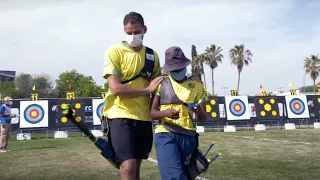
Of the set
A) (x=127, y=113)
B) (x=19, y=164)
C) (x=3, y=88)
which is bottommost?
(x=19, y=164)

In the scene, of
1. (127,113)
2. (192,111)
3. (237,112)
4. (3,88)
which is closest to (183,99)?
(192,111)

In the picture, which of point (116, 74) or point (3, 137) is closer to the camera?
point (116, 74)

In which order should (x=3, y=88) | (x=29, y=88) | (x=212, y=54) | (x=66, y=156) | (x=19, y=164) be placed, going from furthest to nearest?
(x=29, y=88) → (x=3, y=88) → (x=212, y=54) → (x=66, y=156) → (x=19, y=164)

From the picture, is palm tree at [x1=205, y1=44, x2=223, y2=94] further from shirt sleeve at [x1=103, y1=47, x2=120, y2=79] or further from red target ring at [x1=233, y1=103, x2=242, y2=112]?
shirt sleeve at [x1=103, y1=47, x2=120, y2=79]

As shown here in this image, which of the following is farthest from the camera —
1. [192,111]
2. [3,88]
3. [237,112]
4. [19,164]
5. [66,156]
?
[3,88]

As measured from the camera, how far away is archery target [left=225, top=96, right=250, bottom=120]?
24.7 meters

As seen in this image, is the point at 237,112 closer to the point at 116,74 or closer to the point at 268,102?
the point at 268,102

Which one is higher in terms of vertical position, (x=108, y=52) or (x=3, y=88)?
(x=3, y=88)

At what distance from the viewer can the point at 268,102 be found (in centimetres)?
2500

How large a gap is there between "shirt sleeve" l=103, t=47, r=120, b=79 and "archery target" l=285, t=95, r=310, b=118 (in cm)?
Result: 2335

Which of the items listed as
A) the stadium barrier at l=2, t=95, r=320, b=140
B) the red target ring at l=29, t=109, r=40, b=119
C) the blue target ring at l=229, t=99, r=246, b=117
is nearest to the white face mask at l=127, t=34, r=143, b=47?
the stadium barrier at l=2, t=95, r=320, b=140

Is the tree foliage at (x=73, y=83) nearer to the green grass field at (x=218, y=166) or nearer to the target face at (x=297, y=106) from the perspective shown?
the target face at (x=297, y=106)

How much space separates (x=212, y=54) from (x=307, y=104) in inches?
1318

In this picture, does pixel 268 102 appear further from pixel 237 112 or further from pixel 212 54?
pixel 212 54
